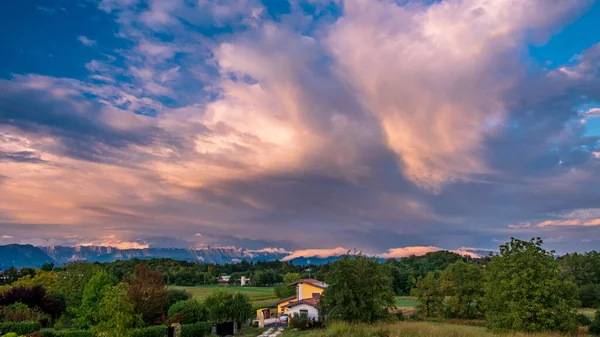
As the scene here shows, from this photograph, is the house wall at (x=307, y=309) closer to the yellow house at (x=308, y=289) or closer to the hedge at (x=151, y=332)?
the yellow house at (x=308, y=289)

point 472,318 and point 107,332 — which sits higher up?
point 107,332

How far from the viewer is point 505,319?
23781 mm

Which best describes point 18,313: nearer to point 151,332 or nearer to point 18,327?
point 18,327

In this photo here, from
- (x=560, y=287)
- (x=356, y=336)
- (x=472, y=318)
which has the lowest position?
(x=472, y=318)

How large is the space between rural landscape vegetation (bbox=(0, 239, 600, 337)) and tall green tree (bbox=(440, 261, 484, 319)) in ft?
0.41

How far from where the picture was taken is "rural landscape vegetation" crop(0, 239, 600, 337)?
2283 cm

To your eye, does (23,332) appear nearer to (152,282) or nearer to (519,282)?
(152,282)

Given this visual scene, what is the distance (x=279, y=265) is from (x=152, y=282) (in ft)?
423

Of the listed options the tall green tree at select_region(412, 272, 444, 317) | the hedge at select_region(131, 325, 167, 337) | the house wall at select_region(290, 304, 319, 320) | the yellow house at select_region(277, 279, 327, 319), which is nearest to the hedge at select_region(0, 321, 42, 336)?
the hedge at select_region(131, 325, 167, 337)

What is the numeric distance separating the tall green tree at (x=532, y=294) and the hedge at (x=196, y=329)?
21.2 m

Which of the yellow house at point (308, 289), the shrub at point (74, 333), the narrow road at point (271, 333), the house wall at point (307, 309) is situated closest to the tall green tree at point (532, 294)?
the narrow road at point (271, 333)

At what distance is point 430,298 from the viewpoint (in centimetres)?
5472

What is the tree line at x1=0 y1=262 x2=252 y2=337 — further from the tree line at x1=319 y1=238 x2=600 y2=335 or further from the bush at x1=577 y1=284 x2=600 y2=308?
the bush at x1=577 y1=284 x2=600 y2=308

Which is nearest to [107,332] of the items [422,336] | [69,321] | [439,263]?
[422,336]
